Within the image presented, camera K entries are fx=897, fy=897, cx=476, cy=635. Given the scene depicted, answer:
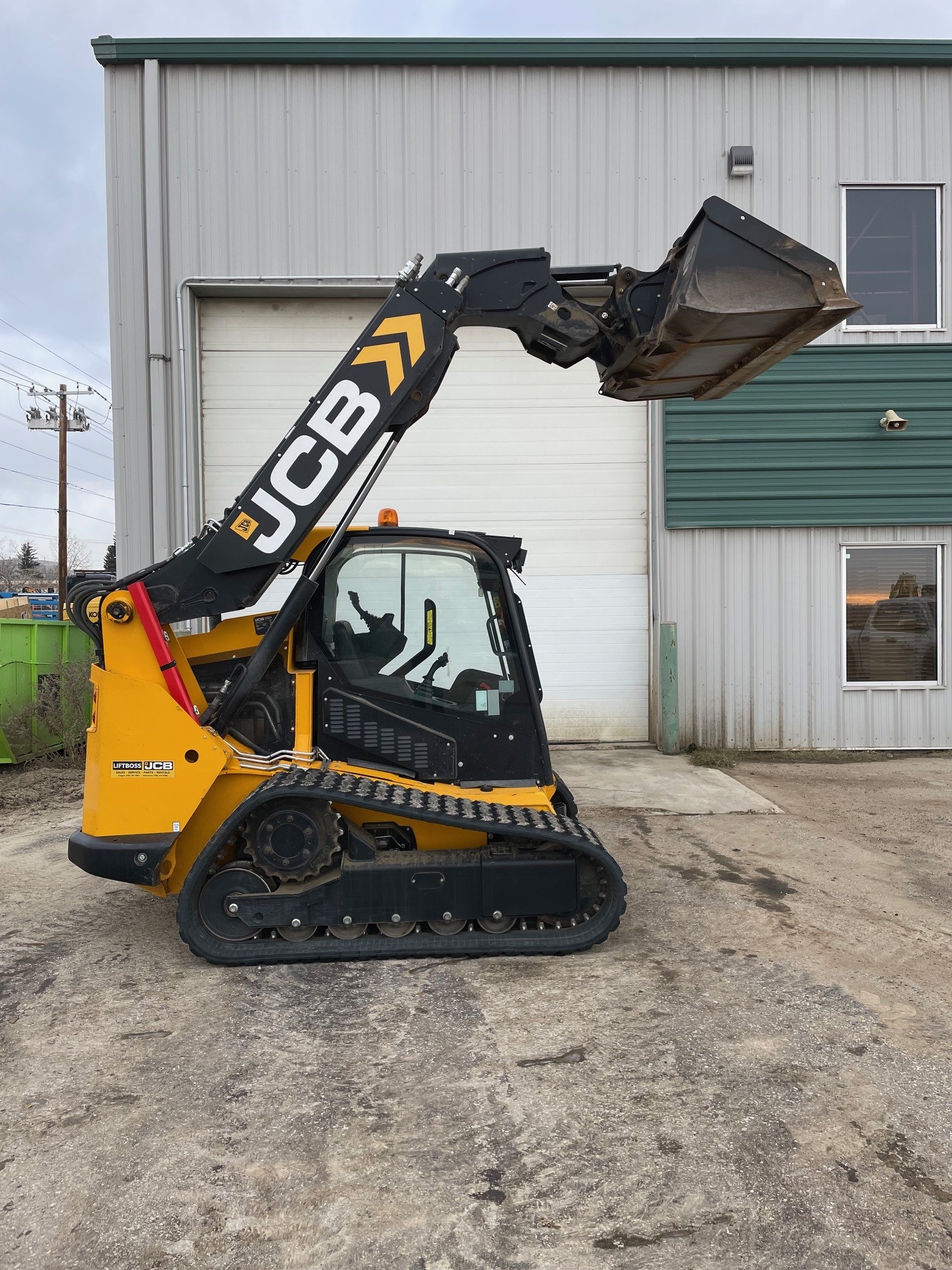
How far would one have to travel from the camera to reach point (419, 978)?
13.4ft

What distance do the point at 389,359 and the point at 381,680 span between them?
162 cm

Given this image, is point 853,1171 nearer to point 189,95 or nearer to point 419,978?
point 419,978

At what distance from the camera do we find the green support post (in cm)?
988

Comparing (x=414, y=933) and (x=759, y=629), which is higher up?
(x=759, y=629)

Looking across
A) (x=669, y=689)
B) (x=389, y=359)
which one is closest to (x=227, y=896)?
(x=389, y=359)

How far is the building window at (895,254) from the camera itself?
10359mm

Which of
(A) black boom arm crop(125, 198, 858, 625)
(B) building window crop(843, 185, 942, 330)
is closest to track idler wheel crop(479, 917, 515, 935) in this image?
(A) black boom arm crop(125, 198, 858, 625)

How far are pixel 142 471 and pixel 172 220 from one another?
→ 2799mm

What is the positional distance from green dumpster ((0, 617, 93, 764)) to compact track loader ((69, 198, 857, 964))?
5.43 metres

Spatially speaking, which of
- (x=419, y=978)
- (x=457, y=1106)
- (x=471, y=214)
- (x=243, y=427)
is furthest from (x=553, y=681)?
(x=457, y=1106)

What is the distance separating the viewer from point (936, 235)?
10398 millimetres

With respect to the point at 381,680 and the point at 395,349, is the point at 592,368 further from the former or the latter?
the point at 381,680

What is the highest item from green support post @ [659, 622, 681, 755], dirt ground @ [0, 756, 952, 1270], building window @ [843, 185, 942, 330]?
building window @ [843, 185, 942, 330]

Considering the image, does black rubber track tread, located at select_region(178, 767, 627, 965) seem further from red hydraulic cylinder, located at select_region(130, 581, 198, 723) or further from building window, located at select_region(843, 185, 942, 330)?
building window, located at select_region(843, 185, 942, 330)
